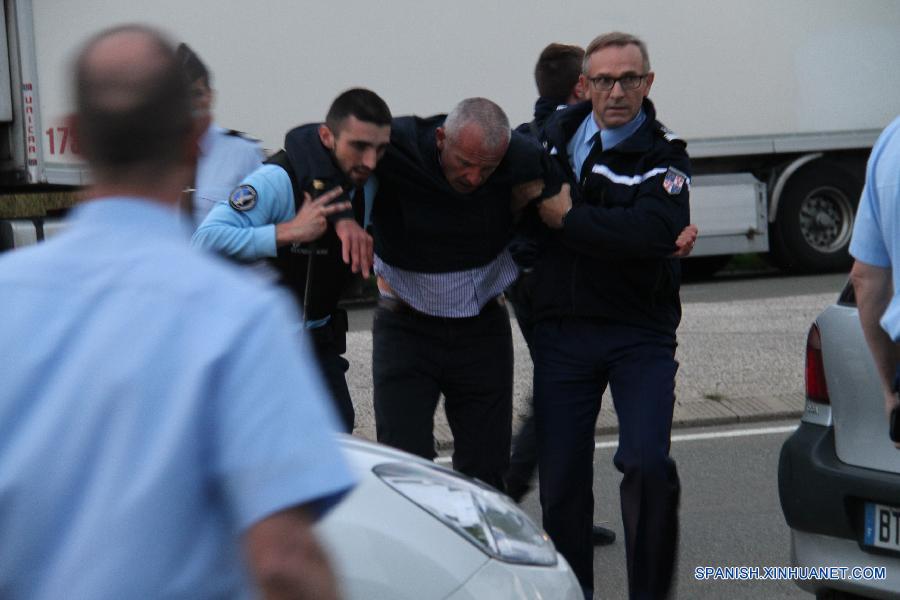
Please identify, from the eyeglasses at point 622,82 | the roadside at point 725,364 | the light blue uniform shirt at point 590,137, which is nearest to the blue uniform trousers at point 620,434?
the light blue uniform shirt at point 590,137

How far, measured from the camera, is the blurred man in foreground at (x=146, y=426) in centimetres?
152

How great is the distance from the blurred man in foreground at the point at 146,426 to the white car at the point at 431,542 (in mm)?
1031

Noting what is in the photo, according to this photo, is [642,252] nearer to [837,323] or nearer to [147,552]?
[837,323]

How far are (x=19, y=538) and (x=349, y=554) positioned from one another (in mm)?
1219

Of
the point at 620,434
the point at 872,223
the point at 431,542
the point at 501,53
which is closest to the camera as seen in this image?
the point at 431,542

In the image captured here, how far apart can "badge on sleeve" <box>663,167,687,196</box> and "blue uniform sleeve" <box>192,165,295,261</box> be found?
3.66ft

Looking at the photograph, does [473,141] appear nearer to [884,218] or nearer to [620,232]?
[620,232]

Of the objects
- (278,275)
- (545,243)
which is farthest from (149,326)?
(545,243)

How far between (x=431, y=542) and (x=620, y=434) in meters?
1.57

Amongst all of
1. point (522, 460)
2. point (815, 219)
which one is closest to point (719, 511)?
point (522, 460)

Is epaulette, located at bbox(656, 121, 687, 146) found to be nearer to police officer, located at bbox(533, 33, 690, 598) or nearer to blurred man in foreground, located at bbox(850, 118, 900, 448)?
police officer, located at bbox(533, 33, 690, 598)

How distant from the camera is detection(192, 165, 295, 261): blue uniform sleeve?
152 inches

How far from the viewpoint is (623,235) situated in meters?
4.17

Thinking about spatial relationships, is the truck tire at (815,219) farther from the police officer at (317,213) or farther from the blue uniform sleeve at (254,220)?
the blue uniform sleeve at (254,220)
